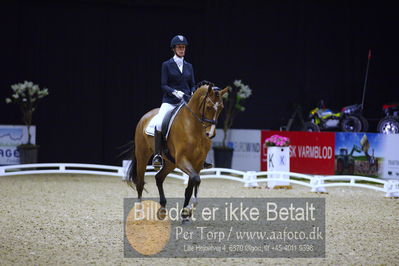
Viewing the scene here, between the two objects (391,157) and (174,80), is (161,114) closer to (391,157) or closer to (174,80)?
(174,80)

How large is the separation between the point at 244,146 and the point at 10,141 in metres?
6.09

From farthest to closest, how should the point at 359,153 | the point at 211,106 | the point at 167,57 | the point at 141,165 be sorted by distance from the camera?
the point at 167,57, the point at 359,153, the point at 141,165, the point at 211,106

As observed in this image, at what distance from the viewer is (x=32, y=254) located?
5547 mm

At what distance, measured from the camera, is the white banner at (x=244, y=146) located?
53.6 ft

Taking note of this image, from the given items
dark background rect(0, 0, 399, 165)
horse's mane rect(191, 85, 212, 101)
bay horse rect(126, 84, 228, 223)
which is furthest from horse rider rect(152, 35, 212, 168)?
dark background rect(0, 0, 399, 165)

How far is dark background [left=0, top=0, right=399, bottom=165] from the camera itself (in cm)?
1666

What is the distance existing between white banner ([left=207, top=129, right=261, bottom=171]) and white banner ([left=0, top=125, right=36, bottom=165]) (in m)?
4.97

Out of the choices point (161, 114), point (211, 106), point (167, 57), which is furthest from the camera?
point (167, 57)

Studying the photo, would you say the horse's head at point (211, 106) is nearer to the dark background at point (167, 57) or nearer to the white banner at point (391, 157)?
the white banner at point (391, 157)

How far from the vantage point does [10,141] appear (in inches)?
605

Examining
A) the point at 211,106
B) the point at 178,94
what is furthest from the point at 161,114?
the point at 211,106

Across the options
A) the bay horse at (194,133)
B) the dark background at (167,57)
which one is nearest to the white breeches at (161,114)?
the bay horse at (194,133)

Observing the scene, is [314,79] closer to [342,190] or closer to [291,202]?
[342,190]

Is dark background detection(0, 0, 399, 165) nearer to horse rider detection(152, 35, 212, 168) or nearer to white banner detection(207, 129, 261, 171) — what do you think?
white banner detection(207, 129, 261, 171)
